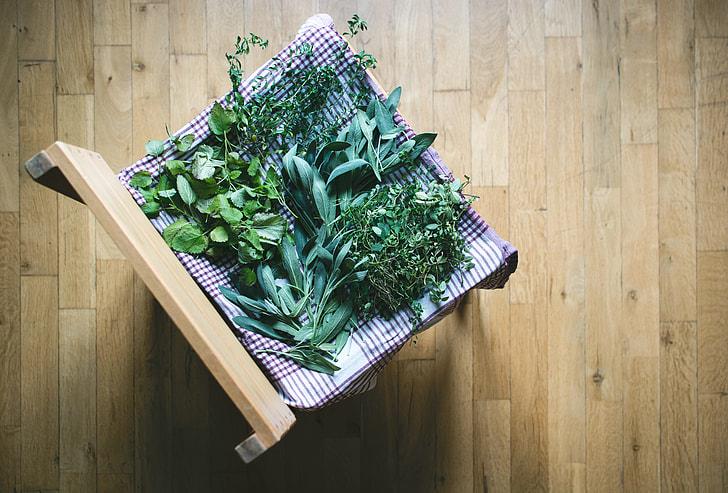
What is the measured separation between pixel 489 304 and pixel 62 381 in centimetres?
119

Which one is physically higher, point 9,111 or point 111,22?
point 111,22

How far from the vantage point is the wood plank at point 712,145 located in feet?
5.44

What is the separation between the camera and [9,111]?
5.25ft

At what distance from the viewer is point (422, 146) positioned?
46.3 inches

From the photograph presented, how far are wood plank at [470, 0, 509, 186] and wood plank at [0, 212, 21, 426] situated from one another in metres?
1.27

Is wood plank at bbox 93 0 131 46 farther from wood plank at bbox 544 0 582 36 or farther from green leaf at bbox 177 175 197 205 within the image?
wood plank at bbox 544 0 582 36

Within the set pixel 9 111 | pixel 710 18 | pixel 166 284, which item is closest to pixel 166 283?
pixel 166 284

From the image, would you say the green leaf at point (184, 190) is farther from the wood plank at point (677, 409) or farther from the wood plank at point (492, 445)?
the wood plank at point (677, 409)

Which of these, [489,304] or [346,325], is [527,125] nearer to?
[489,304]

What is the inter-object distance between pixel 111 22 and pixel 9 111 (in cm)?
37

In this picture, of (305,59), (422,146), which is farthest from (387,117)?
(305,59)

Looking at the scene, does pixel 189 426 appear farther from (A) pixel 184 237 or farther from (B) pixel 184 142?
(B) pixel 184 142

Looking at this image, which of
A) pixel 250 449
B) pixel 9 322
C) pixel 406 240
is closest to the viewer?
pixel 250 449

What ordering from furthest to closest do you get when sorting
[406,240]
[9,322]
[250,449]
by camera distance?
[9,322] < [406,240] < [250,449]
